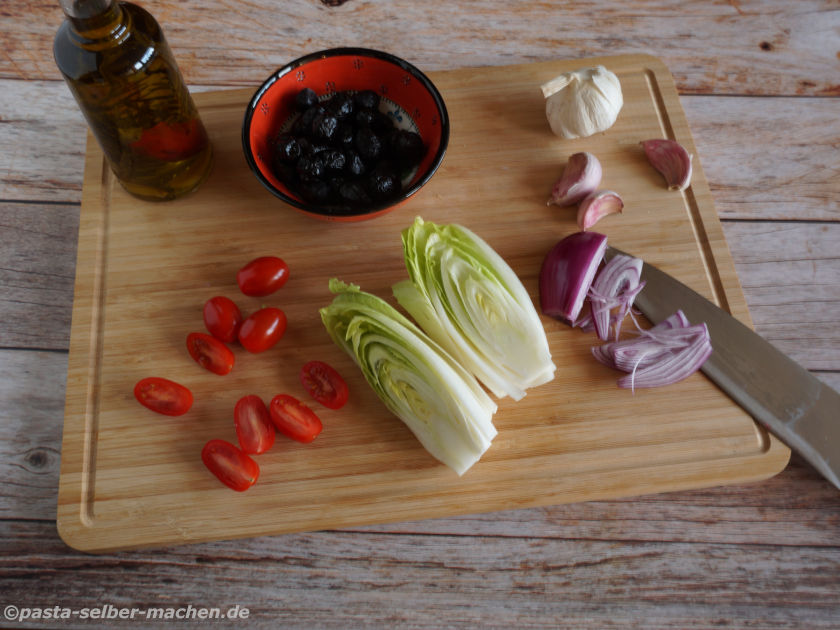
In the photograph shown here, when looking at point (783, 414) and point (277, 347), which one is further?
point (277, 347)

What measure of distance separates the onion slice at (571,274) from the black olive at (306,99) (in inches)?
32.1

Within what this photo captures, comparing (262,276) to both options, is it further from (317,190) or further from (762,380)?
(762,380)

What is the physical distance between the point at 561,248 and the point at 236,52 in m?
1.44

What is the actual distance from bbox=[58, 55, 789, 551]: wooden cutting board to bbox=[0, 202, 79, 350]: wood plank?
23cm

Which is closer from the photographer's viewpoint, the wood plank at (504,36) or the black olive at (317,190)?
the black olive at (317,190)

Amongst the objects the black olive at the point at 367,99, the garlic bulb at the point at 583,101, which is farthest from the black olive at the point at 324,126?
the garlic bulb at the point at 583,101

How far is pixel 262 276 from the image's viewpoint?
1859 millimetres

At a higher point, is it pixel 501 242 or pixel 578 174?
pixel 578 174

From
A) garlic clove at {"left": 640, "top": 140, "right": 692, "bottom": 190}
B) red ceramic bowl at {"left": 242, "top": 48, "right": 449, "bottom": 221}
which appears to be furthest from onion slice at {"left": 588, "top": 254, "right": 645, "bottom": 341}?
red ceramic bowl at {"left": 242, "top": 48, "right": 449, "bottom": 221}

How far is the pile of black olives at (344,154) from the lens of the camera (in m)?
1.84

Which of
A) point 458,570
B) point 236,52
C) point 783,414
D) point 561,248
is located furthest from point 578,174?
point 236,52

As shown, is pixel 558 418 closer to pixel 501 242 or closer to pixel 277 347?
pixel 501 242

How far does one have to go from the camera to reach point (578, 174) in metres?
1.97

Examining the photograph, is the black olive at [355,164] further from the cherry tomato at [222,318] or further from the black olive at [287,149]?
the cherry tomato at [222,318]
